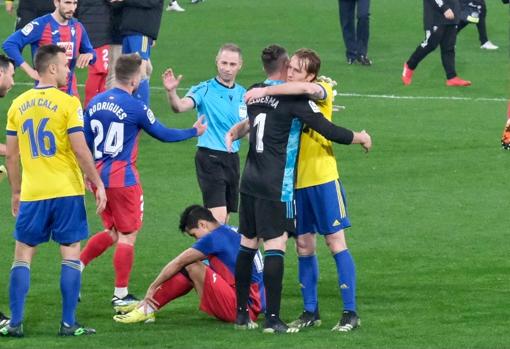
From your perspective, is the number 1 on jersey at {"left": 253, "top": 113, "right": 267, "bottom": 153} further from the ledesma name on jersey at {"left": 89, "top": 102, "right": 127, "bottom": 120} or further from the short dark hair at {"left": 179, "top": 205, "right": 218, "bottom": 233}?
the ledesma name on jersey at {"left": 89, "top": 102, "right": 127, "bottom": 120}

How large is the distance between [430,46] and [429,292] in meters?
11.5

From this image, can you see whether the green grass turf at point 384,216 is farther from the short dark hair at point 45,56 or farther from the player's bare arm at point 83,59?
the short dark hair at point 45,56

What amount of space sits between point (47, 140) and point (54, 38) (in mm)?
5960

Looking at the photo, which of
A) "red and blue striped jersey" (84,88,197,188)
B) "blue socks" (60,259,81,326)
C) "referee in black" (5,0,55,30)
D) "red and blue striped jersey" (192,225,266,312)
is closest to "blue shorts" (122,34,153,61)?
"referee in black" (5,0,55,30)

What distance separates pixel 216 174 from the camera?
12.3m

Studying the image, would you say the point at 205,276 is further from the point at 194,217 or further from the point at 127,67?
the point at 127,67

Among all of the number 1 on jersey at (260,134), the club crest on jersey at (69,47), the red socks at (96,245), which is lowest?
the red socks at (96,245)

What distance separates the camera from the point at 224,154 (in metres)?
12.3

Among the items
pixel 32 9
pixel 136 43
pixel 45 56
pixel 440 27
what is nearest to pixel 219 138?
pixel 45 56

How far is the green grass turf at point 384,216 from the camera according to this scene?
32.5 ft

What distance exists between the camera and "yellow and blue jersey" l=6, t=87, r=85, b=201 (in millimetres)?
9562

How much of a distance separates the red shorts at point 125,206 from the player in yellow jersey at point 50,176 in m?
1.06

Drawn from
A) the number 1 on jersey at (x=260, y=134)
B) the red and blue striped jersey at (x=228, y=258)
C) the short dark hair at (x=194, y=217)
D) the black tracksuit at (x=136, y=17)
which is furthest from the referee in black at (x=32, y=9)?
the number 1 on jersey at (x=260, y=134)

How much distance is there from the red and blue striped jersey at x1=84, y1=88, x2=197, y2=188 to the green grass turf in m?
1.15
